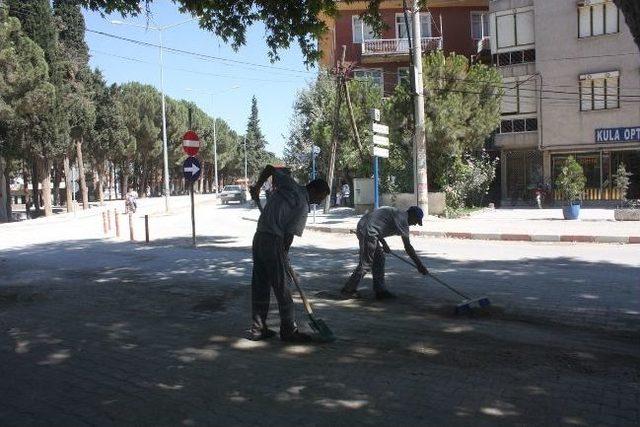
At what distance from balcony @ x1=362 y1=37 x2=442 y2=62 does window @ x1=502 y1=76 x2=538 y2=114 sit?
20.0 ft

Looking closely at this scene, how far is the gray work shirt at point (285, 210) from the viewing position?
536 cm

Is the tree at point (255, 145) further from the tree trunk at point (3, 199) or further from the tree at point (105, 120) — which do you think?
the tree trunk at point (3, 199)

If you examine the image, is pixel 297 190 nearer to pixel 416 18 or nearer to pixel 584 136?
pixel 416 18

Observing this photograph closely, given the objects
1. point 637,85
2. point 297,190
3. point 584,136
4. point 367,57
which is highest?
point 367,57

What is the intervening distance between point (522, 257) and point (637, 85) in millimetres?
17982

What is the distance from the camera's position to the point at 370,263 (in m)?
7.24

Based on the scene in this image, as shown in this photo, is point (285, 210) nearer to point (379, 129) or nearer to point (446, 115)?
point (379, 129)

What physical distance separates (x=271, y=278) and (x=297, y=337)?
1.92 ft

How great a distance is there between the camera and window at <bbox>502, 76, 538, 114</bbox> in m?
27.7

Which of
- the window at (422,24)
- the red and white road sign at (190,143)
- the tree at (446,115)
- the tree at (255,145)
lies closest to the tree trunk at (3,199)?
the red and white road sign at (190,143)

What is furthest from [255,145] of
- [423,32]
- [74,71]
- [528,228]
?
[528,228]

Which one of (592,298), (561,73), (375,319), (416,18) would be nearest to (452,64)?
(416,18)

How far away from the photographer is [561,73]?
87.5ft

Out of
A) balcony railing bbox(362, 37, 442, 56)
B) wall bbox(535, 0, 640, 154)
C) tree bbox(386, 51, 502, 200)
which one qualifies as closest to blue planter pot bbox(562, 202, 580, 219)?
tree bbox(386, 51, 502, 200)
